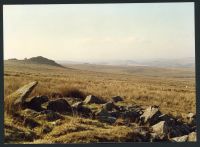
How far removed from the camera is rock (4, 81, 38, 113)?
11.8m

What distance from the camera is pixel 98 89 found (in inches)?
498

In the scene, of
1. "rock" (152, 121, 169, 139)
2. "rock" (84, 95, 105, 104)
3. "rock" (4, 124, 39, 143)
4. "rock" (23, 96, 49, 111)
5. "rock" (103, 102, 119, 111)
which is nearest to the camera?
"rock" (4, 124, 39, 143)

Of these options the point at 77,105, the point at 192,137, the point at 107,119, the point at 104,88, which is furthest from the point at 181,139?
the point at 77,105

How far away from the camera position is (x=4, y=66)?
11.9 m

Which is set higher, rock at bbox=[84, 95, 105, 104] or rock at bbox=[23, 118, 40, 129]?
rock at bbox=[84, 95, 105, 104]

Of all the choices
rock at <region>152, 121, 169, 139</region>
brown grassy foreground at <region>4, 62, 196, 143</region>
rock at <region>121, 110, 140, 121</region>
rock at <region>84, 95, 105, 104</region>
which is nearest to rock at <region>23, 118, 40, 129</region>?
brown grassy foreground at <region>4, 62, 196, 143</region>

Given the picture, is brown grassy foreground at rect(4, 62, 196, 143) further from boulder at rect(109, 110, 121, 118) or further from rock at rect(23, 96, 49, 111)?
boulder at rect(109, 110, 121, 118)

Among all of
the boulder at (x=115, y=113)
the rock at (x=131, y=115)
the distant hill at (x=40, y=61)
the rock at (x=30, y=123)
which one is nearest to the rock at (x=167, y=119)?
the rock at (x=131, y=115)

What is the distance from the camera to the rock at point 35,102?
12.1 meters

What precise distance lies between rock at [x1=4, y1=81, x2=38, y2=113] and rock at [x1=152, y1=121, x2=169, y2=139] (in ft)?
10.3

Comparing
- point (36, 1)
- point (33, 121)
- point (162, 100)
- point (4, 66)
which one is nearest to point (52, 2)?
point (36, 1)

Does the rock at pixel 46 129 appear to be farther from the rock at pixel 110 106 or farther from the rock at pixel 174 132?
the rock at pixel 174 132

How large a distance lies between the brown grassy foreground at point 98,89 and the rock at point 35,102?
18 centimetres

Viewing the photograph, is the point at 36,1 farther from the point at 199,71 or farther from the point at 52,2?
the point at 199,71
